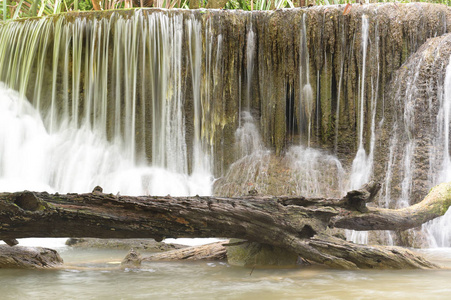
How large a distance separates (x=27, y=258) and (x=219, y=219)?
194 centimetres

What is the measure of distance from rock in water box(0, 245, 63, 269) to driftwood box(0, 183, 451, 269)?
760 mm

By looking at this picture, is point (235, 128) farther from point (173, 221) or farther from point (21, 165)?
point (173, 221)

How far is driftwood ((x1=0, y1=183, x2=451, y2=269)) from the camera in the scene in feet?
13.0

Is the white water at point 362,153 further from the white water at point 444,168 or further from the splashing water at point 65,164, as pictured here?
the splashing water at point 65,164

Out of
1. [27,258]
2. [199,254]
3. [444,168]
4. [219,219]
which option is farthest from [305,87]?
[27,258]

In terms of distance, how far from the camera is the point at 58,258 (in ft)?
16.5

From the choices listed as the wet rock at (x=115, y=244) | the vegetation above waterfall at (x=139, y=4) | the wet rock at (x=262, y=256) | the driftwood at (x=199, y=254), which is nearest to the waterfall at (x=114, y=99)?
the vegetation above waterfall at (x=139, y=4)

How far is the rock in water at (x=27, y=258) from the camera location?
4738 millimetres

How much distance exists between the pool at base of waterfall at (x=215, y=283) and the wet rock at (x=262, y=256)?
0.16 meters

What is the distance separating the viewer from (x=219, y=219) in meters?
4.20

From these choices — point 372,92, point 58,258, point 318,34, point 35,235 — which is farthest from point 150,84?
point 35,235

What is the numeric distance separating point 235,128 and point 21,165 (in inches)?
168

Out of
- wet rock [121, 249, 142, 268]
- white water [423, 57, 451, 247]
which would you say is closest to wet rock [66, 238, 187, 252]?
wet rock [121, 249, 142, 268]

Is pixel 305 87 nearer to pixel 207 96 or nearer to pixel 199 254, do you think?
pixel 207 96
